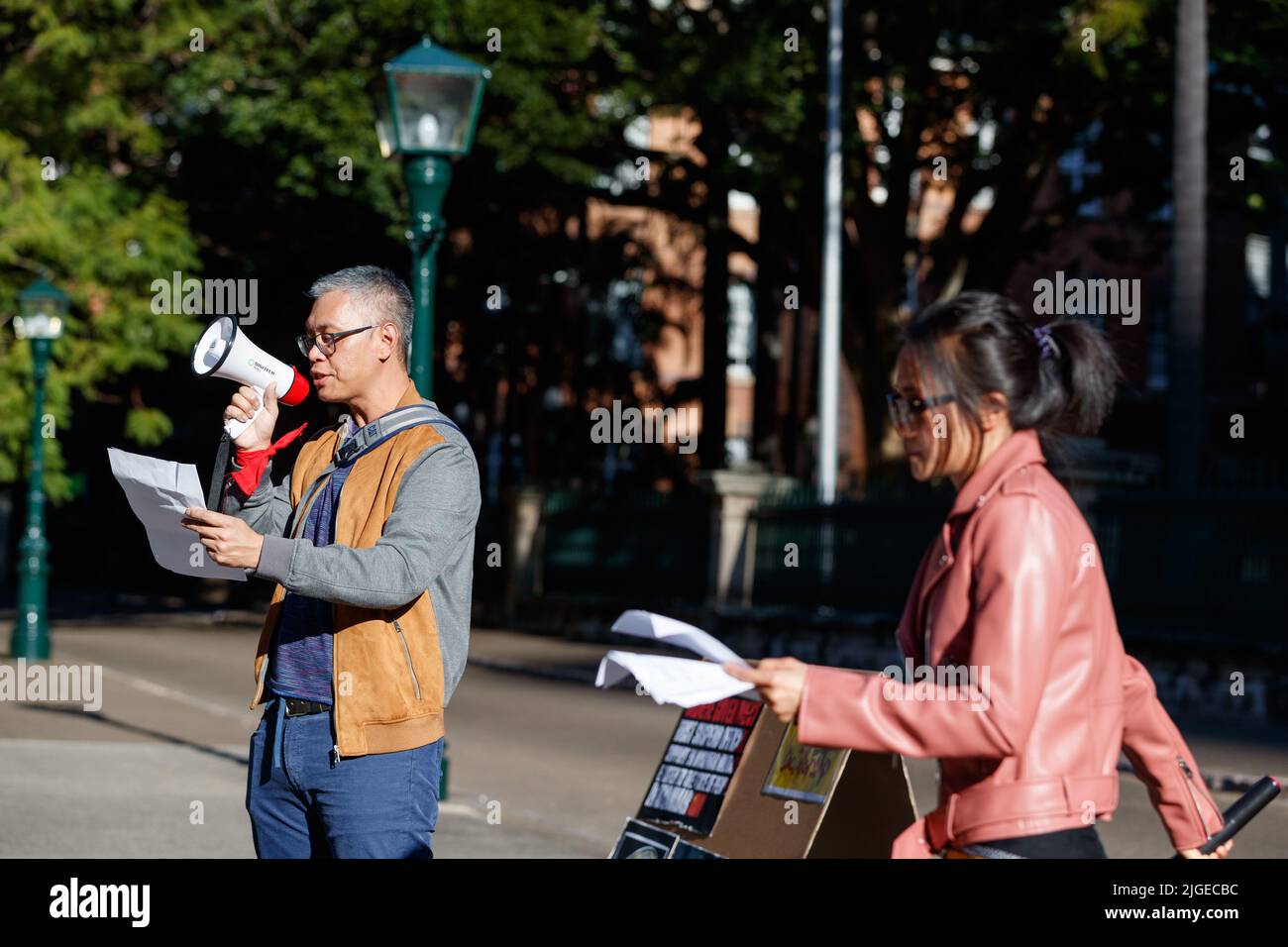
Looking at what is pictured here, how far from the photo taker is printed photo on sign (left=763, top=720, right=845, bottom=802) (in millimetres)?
3676

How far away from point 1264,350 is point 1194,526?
943 inches

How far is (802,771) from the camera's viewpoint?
384 centimetres

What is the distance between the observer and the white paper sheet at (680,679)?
274 cm

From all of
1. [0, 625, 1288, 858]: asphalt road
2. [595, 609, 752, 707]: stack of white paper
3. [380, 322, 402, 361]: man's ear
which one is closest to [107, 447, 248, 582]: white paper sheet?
[380, 322, 402, 361]: man's ear

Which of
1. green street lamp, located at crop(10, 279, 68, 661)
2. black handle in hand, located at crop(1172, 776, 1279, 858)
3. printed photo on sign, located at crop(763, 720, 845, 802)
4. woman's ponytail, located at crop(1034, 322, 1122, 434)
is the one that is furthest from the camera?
green street lamp, located at crop(10, 279, 68, 661)

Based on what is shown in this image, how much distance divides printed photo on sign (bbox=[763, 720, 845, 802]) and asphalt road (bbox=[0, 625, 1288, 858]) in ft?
13.2

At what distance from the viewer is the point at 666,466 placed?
1344 inches

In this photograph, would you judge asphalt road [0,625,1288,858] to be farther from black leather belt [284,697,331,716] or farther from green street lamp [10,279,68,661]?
black leather belt [284,697,331,716]

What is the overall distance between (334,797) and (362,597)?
0.46m

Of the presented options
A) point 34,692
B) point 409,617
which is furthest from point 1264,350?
point 409,617

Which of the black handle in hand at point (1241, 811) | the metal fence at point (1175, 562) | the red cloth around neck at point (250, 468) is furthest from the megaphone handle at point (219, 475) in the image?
the metal fence at point (1175, 562)

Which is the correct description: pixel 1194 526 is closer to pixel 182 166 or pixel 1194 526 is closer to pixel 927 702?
pixel 927 702

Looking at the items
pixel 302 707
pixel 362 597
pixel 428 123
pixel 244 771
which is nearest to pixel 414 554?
pixel 362 597

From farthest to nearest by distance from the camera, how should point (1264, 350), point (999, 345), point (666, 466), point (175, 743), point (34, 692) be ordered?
point (1264, 350) < point (666, 466) < point (34, 692) < point (175, 743) < point (999, 345)
